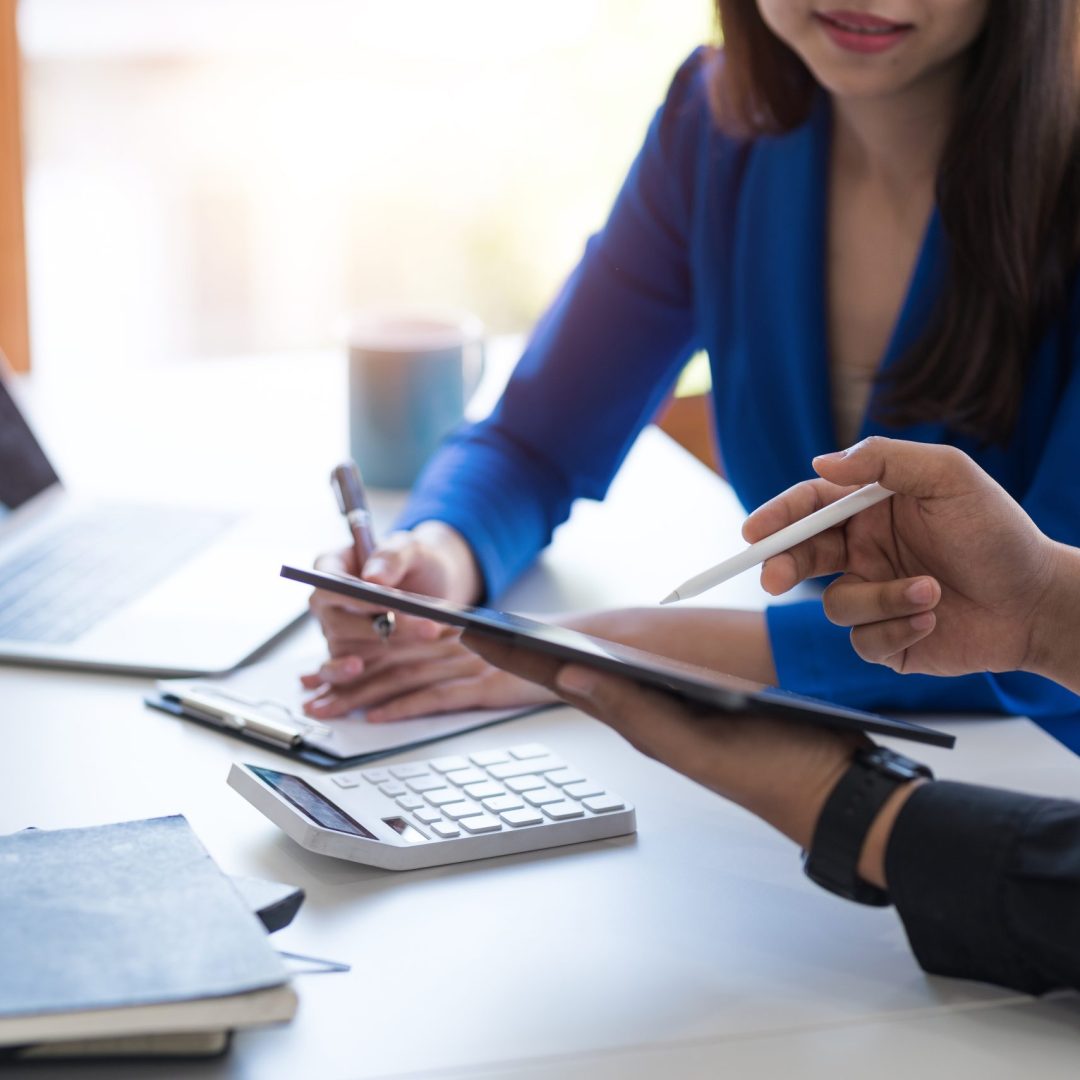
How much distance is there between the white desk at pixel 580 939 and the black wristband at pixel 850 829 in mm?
46

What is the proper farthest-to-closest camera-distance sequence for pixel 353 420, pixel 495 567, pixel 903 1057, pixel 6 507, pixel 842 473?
pixel 353 420 < pixel 6 507 < pixel 495 567 < pixel 842 473 < pixel 903 1057

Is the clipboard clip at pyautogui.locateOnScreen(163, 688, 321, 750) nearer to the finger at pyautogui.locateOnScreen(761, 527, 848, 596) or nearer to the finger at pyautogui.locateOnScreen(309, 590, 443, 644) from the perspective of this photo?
the finger at pyautogui.locateOnScreen(309, 590, 443, 644)

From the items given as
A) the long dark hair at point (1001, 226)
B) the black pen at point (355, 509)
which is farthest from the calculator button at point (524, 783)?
the long dark hair at point (1001, 226)

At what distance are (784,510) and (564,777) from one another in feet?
0.65

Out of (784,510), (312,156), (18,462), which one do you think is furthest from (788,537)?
(312,156)

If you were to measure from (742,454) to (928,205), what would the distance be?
0.27 m

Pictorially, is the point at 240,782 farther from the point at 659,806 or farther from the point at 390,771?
the point at 659,806

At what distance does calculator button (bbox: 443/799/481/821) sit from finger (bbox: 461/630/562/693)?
0.12 metres

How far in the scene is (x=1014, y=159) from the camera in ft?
3.73

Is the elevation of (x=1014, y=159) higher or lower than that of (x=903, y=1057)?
higher

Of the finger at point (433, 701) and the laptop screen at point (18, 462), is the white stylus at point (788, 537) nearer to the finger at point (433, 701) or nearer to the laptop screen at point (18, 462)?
the finger at point (433, 701)

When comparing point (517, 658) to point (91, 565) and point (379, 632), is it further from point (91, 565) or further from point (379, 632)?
point (91, 565)

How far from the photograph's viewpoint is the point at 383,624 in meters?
1.05

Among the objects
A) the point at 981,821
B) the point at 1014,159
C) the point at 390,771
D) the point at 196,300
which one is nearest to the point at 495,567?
the point at 390,771
